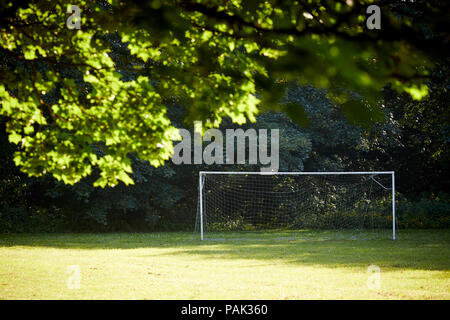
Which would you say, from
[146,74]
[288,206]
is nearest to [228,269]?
[146,74]

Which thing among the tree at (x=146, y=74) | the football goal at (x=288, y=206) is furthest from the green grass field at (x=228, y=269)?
the football goal at (x=288, y=206)

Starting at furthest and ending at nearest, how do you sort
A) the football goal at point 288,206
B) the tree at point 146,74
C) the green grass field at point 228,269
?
the football goal at point 288,206 < the green grass field at point 228,269 < the tree at point 146,74

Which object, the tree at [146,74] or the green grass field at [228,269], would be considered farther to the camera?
the green grass field at [228,269]

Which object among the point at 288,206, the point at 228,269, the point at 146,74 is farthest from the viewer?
the point at 288,206

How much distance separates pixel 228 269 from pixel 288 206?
1426cm

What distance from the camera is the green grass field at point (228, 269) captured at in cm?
802

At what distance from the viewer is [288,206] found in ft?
81.3

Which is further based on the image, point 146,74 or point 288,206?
point 288,206

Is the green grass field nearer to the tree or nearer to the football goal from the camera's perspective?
the tree

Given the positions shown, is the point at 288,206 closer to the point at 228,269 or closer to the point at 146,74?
the point at 228,269

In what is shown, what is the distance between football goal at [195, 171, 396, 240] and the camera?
23.8m

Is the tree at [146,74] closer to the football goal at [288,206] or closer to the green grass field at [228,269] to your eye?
the green grass field at [228,269]

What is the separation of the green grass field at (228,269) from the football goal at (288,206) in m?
6.00
